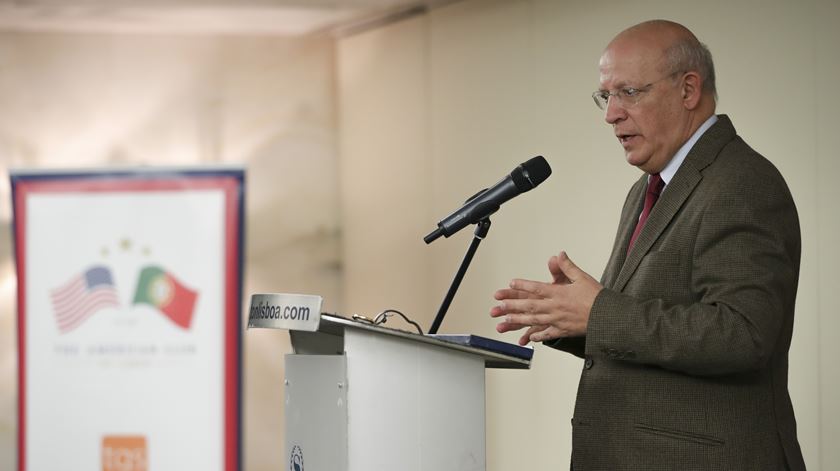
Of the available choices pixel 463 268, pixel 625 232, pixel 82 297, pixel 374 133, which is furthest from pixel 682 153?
pixel 374 133

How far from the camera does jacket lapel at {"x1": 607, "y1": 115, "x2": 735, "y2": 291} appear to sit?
1.95 m

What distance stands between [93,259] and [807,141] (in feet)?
10.9

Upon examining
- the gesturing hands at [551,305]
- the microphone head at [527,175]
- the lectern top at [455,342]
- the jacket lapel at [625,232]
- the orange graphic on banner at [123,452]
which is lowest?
the orange graphic on banner at [123,452]

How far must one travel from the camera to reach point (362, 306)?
5.98 meters

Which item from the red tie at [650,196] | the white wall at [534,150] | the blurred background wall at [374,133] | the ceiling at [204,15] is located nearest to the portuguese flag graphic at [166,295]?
the blurred background wall at [374,133]

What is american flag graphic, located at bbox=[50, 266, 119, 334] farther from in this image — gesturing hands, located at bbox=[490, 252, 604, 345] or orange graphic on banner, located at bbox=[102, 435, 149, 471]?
gesturing hands, located at bbox=[490, 252, 604, 345]

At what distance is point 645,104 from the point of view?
6.60 feet

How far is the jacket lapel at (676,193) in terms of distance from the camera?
76.7 inches

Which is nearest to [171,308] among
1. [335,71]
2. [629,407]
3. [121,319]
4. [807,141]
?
[121,319]

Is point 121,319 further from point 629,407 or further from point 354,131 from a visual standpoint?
point 629,407

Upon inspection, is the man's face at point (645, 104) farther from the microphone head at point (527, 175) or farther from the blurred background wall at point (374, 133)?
the blurred background wall at point (374, 133)

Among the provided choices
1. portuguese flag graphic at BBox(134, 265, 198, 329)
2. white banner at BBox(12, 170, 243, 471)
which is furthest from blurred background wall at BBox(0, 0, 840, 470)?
portuguese flag graphic at BBox(134, 265, 198, 329)

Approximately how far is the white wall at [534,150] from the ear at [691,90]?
169 centimetres

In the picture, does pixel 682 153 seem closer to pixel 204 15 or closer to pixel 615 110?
pixel 615 110
